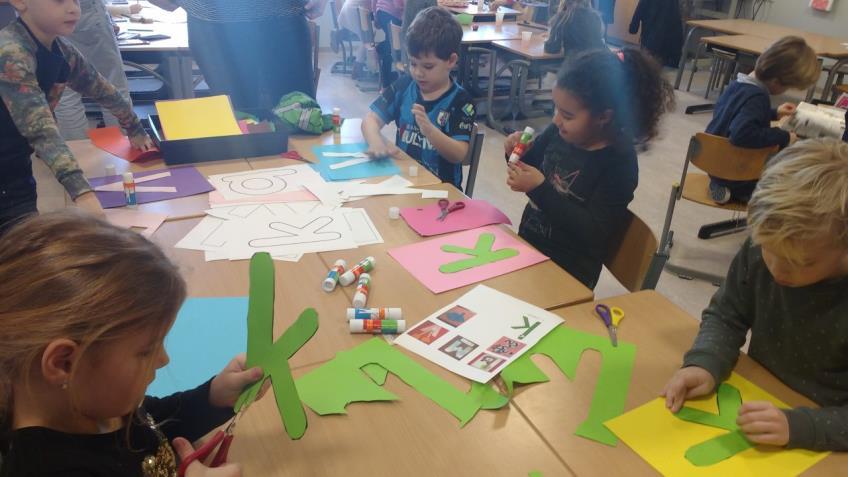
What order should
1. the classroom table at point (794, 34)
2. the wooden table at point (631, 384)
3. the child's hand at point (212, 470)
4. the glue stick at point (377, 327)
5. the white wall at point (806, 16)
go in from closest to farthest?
the child's hand at point (212, 470)
the wooden table at point (631, 384)
the glue stick at point (377, 327)
the classroom table at point (794, 34)
the white wall at point (806, 16)

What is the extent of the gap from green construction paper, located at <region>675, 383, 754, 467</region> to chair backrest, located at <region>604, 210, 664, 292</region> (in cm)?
38

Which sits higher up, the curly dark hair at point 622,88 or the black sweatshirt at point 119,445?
the curly dark hair at point 622,88

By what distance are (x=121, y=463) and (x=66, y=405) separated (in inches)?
4.2

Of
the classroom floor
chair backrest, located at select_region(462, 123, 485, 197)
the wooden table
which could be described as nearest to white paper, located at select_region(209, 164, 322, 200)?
chair backrest, located at select_region(462, 123, 485, 197)

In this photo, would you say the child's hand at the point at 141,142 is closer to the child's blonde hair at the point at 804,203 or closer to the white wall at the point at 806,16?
the child's blonde hair at the point at 804,203

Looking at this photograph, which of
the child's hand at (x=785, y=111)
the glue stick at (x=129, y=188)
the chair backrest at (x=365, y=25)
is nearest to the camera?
the glue stick at (x=129, y=188)

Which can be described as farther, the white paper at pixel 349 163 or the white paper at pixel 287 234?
the white paper at pixel 349 163

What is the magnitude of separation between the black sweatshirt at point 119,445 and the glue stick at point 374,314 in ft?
1.07

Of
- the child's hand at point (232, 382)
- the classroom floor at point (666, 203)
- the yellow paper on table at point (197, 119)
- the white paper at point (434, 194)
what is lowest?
the classroom floor at point (666, 203)

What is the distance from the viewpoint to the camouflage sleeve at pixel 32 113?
4.90 ft

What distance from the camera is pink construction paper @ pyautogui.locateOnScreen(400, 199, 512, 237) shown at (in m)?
1.54

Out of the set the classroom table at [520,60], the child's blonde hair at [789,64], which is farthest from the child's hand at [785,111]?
the classroom table at [520,60]

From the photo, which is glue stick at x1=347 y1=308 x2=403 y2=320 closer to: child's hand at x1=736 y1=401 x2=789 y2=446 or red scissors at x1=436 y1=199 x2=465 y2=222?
red scissors at x1=436 y1=199 x2=465 y2=222

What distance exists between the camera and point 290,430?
83cm
